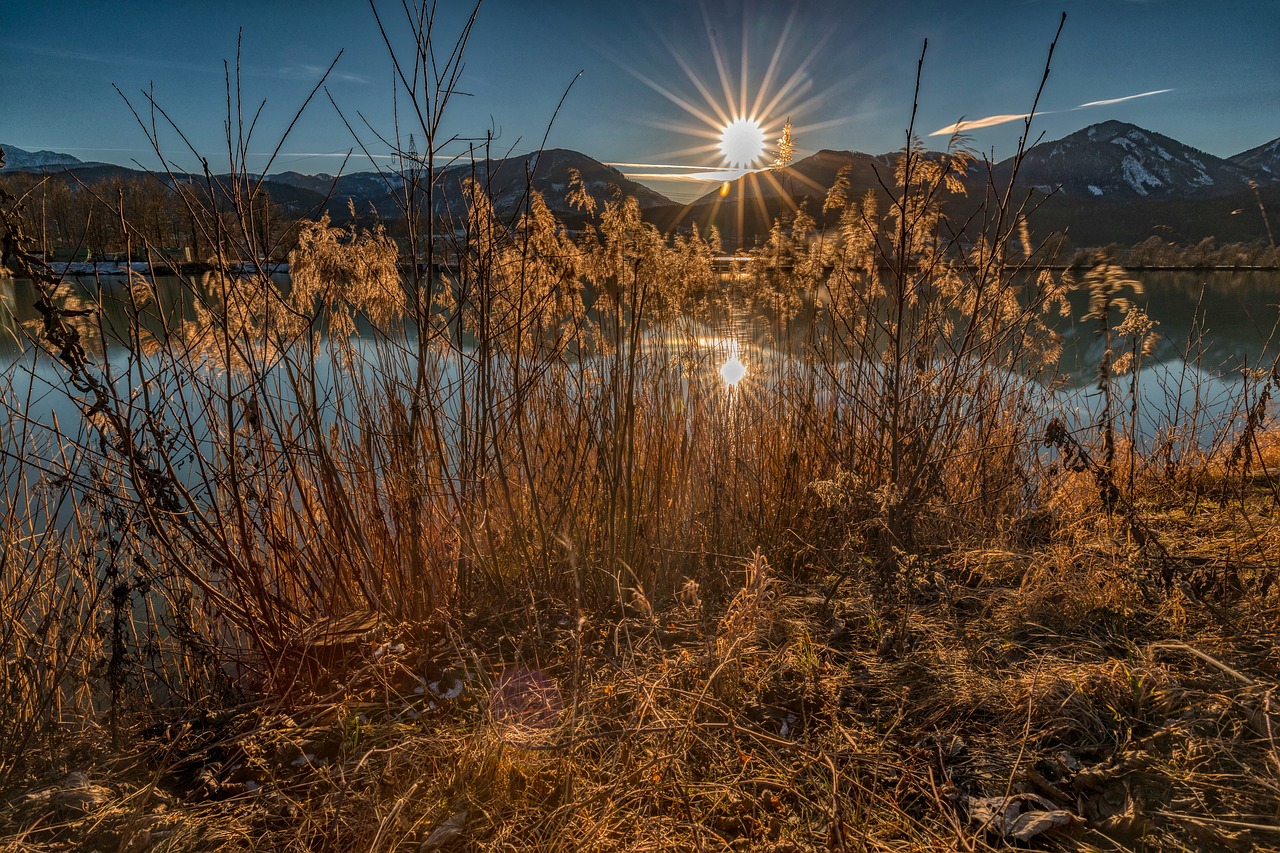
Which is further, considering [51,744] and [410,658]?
[410,658]

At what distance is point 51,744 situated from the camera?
181 centimetres

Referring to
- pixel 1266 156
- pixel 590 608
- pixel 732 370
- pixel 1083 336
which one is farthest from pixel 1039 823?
pixel 1266 156

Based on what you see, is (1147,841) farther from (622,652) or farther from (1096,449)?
(1096,449)

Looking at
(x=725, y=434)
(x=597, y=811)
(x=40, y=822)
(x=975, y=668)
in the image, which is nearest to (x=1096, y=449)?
(x=725, y=434)

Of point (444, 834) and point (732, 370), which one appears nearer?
point (444, 834)

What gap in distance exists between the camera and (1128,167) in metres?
159

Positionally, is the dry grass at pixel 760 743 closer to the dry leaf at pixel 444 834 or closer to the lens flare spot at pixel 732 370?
the dry leaf at pixel 444 834

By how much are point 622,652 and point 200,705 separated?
4.27 feet

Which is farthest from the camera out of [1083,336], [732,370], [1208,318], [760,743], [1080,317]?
[1208,318]

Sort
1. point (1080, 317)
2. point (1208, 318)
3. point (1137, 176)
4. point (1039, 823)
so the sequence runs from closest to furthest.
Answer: point (1039, 823) < point (1080, 317) < point (1208, 318) < point (1137, 176)

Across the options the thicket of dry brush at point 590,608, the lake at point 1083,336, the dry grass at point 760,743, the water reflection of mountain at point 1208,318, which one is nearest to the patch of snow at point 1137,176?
the lake at point 1083,336

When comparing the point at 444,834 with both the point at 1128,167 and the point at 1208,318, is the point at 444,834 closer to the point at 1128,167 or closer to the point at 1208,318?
the point at 1208,318

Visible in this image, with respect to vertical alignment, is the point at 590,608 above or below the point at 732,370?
below

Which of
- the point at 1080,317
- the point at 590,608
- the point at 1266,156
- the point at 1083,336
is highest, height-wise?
the point at 1266,156
